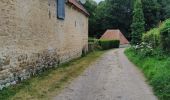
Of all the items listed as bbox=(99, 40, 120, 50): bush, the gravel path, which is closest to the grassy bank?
the gravel path

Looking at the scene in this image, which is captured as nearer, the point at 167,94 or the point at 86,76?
the point at 167,94

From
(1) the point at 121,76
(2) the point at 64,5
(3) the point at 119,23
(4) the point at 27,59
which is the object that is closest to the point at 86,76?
(1) the point at 121,76

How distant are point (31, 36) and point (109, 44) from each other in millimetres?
38393

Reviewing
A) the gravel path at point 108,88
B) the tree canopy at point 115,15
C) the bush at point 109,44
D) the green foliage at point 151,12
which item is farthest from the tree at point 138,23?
the gravel path at point 108,88

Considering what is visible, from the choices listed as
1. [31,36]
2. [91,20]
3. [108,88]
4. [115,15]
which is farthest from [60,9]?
[115,15]

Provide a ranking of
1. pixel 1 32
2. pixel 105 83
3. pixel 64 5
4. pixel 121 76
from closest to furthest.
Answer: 1. pixel 1 32
2. pixel 105 83
3. pixel 121 76
4. pixel 64 5

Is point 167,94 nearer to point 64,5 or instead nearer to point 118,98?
point 118,98

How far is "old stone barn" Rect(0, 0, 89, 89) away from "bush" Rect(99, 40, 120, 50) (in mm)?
26434

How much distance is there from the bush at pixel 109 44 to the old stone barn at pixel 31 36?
2643 centimetres

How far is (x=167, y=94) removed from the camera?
428 inches

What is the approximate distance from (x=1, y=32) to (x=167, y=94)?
5719mm

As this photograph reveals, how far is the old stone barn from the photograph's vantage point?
12502 mm

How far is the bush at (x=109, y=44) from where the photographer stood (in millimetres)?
50463

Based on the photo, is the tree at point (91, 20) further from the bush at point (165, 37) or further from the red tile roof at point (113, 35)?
the bush at point (165, 37)
